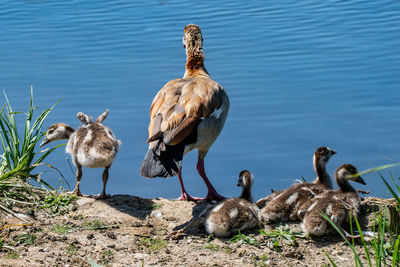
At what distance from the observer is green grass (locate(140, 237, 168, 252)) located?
6.48 m

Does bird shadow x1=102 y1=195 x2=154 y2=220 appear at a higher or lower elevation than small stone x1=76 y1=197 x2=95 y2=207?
lower

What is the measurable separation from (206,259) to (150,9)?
11.9 metres

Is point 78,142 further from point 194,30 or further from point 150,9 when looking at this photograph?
point 150,9

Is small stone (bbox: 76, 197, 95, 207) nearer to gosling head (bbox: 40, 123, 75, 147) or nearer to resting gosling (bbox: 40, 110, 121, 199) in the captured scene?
resting gosling (bbox: 40, 110, 121, 199)

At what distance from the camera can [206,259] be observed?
622 centimetres

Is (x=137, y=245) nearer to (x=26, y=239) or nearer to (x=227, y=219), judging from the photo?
(x=227, y=219)

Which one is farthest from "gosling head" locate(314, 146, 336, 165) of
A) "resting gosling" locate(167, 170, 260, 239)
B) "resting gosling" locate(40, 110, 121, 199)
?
"resting gosling" locate(40, 110, 121, 199)

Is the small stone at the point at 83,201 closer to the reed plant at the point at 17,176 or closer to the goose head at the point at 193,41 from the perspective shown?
the reed plant at the point at 17,176

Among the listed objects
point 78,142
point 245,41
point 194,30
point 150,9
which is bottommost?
point 78,142

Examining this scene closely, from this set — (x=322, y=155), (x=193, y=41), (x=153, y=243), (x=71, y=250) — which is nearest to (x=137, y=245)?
(x=153, y=243)

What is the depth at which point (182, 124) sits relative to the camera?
7.67 m

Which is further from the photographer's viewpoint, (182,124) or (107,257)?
(182,124)

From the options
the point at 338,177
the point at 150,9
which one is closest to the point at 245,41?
the point at 150,9

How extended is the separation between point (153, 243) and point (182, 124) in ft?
5.32
